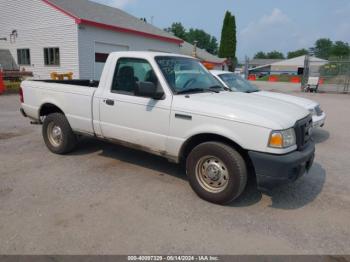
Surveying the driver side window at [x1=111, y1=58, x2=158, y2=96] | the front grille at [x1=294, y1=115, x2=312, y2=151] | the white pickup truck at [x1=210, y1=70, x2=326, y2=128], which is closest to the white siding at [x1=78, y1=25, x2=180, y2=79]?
the white pickup truck at [x1=210, y1=70, x2=326, y2=128]

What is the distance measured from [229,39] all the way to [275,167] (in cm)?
5702

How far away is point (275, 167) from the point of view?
3.41m

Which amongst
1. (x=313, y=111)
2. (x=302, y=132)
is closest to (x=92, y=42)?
(x=313, y=111)

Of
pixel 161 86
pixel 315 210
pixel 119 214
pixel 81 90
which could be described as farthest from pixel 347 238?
pixel 81 90

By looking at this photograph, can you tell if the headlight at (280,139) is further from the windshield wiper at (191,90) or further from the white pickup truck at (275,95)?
the white pickup truck at (275,95)

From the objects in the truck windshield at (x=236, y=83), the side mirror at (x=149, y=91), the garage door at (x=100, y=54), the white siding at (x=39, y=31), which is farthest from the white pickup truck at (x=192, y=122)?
the garage door at (x=100, y=54)

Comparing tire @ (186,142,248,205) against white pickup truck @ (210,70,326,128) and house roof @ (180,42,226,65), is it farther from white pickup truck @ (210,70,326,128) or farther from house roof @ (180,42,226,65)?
house roof @ (180,42,226,65)

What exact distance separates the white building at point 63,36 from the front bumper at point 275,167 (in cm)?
1590

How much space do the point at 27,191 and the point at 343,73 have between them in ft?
82.6

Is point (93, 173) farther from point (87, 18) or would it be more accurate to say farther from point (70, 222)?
point (87, 18)

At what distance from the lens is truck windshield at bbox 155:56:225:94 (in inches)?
171

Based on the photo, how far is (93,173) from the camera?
4.80 metres

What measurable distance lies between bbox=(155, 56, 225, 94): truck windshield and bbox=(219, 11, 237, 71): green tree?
53536mm

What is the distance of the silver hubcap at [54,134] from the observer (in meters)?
5.60
